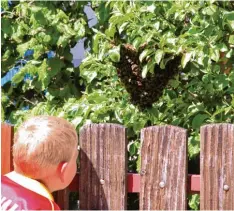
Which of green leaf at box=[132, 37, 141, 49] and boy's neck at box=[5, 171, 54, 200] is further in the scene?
green leaf at box=[132, 37, 141, 49]

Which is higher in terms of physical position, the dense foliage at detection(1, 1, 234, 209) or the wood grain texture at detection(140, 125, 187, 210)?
the dense foliage at detection(1, 1, 234, 209)

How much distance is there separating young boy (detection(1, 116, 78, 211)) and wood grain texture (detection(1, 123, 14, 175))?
2.39ft

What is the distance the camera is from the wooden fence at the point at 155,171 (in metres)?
2.36

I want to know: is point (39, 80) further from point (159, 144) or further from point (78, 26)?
point (159, 144)

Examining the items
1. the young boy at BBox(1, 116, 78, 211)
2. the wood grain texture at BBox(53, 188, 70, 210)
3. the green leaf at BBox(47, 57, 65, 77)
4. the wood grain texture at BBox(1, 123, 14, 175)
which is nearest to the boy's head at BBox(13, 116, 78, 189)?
the young boy at BBox(1, 116, 78, 211)

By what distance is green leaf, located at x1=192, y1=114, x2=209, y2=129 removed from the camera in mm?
2760

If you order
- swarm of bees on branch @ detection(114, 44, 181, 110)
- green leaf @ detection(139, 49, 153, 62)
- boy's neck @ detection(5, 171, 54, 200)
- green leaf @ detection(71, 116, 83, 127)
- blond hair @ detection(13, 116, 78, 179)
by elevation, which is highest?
green leaf @ detection(139, 49, 153, 62)

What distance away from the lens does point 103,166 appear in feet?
8.25

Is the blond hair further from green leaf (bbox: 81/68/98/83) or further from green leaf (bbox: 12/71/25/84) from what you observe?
green leaf (bbox: 12/71/25/84)

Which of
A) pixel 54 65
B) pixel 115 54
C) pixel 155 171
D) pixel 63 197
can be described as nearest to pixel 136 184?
pixel 155 171

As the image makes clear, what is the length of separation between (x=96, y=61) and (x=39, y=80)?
425 millimetres

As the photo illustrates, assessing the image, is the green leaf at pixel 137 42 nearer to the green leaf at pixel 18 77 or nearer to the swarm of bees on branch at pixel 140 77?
the swarm of bees on branch at pixel 140 77

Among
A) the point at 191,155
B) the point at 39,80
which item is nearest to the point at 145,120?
the point at 191,155

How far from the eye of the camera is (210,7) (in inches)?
103
